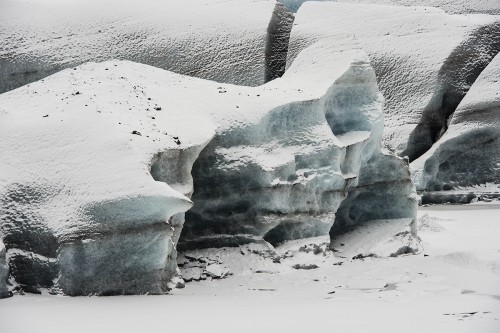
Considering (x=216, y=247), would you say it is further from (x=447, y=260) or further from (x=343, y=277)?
(x=447, y=260)

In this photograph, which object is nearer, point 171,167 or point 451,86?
point 171,167

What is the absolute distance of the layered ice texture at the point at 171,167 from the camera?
6.59 m

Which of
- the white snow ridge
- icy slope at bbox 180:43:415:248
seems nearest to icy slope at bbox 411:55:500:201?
the white snow ridge

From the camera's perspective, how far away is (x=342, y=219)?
10219mm

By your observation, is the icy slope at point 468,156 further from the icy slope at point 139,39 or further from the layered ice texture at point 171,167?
the layered ice texture at point 171,167

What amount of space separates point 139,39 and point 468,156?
335 inches

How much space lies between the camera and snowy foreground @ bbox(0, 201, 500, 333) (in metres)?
5.54

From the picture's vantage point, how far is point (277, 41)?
1852 centimetres

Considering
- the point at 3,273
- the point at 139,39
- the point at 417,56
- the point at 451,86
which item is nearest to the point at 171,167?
the point at 3,273

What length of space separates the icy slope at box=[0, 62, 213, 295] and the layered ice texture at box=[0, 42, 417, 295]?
0.01m

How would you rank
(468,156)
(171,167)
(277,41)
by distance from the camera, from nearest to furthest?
(171,167) → (468,156) → (277,41)

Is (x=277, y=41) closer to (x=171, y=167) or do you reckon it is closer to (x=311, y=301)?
(x=171, y=167)

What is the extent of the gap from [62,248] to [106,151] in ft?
3.66

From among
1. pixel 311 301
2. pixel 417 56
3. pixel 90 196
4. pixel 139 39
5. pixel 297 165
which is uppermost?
pixel 139 39
